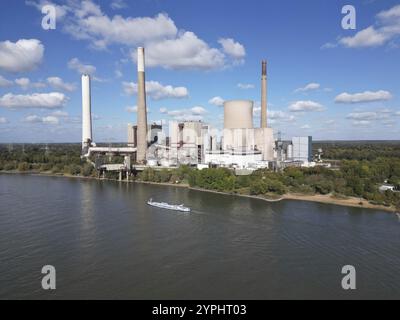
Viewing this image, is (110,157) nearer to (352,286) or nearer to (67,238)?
(67,238)

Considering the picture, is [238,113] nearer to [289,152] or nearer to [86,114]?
[289,152]
